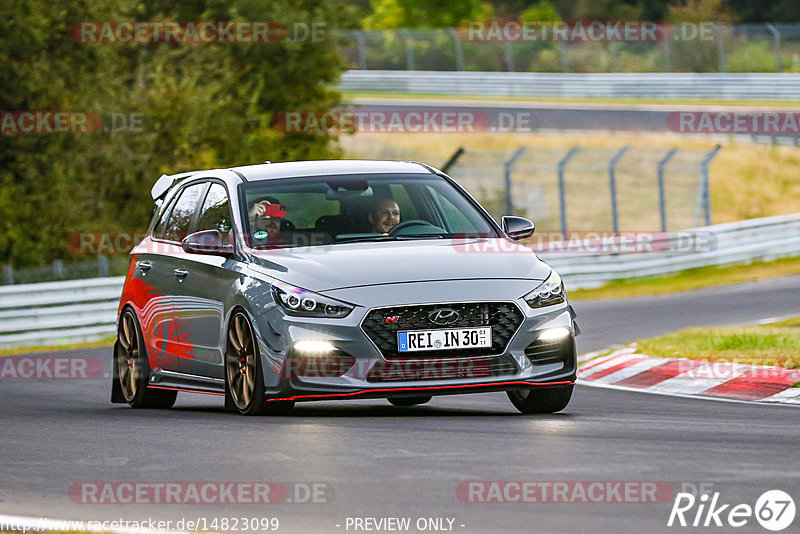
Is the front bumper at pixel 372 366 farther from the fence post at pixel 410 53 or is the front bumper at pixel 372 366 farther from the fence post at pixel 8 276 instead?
the fence post at pixel 410 53

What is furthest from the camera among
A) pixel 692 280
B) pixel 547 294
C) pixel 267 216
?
pixel 692 280

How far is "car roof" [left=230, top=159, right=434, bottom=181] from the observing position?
36.0 feet

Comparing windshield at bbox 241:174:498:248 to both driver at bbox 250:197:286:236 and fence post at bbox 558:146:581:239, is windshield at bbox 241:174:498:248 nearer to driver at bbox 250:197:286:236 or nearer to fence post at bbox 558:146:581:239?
driver at bbox 250:197:286:236

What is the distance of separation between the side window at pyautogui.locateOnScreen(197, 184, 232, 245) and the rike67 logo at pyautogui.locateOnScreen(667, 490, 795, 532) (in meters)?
4.84

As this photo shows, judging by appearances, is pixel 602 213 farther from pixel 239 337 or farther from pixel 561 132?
pixel 239 337

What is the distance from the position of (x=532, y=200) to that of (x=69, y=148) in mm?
11260

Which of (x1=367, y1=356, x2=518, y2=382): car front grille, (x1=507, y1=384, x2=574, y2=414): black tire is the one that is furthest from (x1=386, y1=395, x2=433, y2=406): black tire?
(x1=367, y1=356, x2=518, y2=382): car front grille

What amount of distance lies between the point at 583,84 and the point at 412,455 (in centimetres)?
4225

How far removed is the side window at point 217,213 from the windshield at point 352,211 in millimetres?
203

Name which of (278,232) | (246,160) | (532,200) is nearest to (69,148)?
(246,160)

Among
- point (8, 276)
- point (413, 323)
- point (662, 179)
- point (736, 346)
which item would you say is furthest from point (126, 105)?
point (413, 323)

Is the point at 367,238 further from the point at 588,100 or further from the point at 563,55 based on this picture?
the point at 563,55

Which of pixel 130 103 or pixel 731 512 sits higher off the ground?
pixel 731 512

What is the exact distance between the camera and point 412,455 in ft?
26.5
